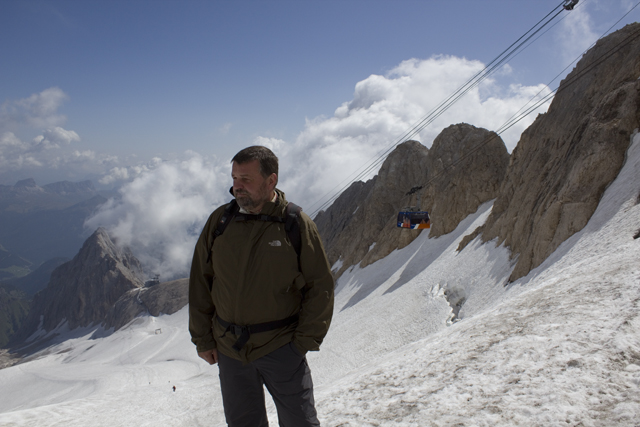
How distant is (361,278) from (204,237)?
43.7 metres

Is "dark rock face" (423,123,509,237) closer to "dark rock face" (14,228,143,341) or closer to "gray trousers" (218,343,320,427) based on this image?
"gray trousers" (218,343,320,427)

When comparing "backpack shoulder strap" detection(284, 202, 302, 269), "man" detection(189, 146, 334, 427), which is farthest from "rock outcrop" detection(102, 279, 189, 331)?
"backpack shoulder strap" detection(284, 202, 302, 269)

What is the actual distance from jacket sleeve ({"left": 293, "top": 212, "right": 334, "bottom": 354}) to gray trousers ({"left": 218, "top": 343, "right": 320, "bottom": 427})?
0.20m

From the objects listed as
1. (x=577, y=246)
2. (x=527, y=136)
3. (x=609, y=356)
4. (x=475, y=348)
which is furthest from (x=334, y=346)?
(x=527, y=136)

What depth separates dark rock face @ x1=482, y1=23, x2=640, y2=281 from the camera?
14.5 m

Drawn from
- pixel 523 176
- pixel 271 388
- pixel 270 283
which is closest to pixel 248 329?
pixel 270 283

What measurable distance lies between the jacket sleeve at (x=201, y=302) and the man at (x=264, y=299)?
140mm

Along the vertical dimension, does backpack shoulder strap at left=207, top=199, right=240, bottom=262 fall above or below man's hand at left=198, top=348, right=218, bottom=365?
above

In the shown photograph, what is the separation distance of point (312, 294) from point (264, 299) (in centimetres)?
52

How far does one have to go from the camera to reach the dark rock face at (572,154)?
47.7 ft

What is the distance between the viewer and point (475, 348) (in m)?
6.14

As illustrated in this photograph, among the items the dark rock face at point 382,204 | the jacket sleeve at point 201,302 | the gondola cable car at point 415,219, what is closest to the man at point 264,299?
the jacket sleeve at point 201,302

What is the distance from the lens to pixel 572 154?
17.3 meters

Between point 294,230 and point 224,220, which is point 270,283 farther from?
point 224,220
